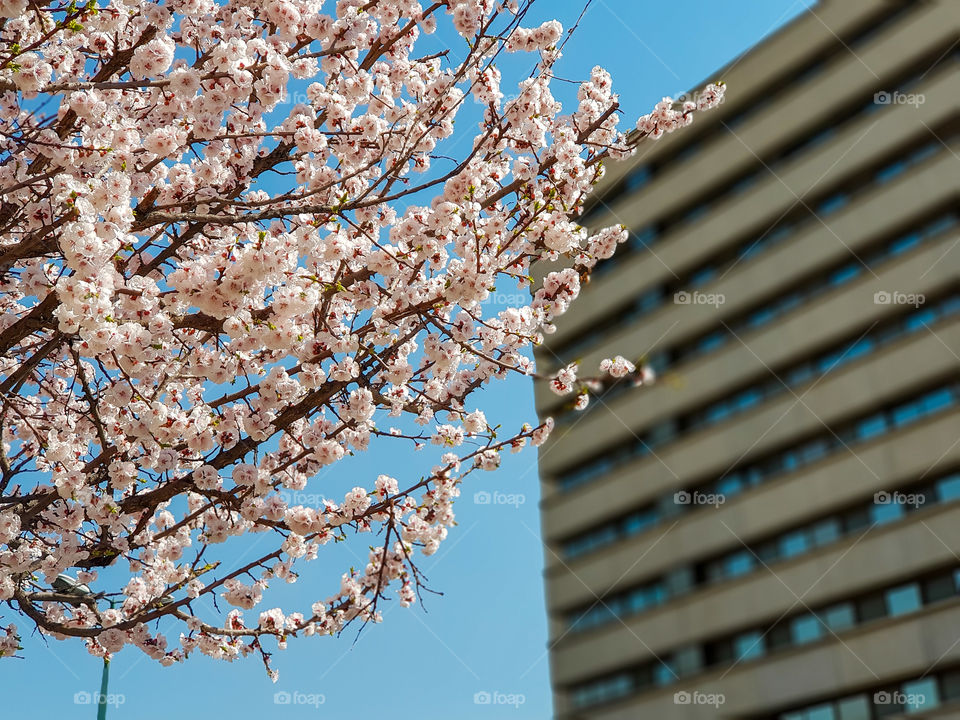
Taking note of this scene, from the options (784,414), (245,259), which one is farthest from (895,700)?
(245,259)

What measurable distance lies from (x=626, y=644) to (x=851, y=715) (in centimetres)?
817

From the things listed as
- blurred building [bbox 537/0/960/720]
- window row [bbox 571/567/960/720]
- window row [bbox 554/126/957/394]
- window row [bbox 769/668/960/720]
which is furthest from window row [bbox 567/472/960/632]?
window row [bbox 554/126/957/394]

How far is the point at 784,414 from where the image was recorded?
27734 mm

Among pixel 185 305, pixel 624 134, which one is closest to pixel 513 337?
pixel 624 134

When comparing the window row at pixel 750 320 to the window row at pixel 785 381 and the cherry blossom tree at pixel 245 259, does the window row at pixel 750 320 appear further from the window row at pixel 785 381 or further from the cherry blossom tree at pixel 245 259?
the cherry blossom tree at pixel 245 259

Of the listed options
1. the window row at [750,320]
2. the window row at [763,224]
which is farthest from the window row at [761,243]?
the window row at [750,320]

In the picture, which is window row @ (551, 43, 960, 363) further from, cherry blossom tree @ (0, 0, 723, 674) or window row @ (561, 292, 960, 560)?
cherry blossom tree @ (0, 0, 723, 674)

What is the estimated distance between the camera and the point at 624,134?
6.56 meters

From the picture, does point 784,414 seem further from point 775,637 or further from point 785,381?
point 775,637

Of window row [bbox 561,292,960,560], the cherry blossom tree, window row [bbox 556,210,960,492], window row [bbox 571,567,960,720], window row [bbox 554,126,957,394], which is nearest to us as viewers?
the cherry blossom tree

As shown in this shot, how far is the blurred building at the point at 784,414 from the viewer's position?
2383 centimetres

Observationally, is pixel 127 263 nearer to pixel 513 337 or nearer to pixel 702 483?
pixel 513 337

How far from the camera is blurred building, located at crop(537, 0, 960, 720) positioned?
23828 mm

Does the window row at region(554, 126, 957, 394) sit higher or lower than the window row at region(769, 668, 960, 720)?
higher
